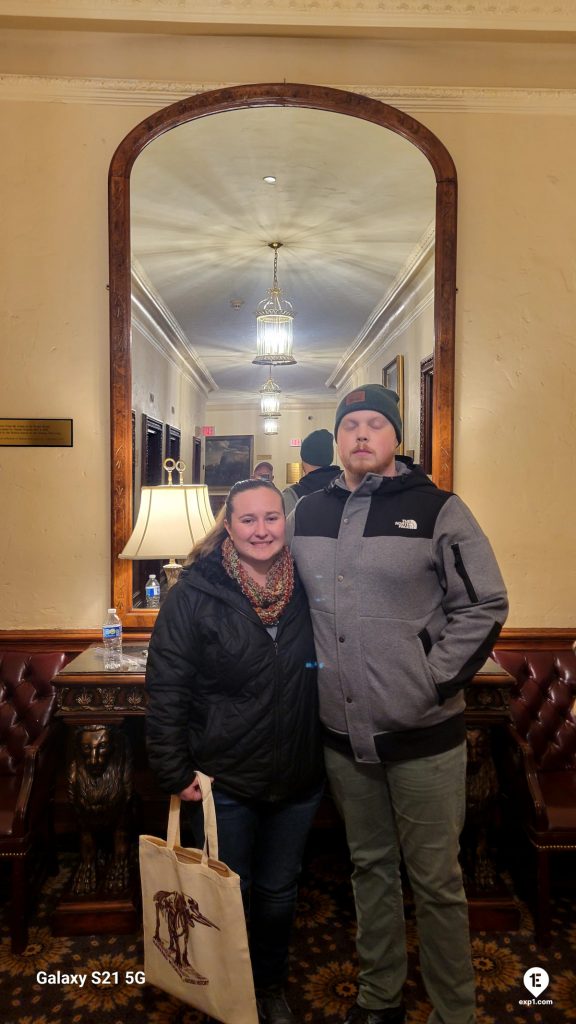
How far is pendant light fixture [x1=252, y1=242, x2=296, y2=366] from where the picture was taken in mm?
3018

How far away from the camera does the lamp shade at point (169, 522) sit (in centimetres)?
274

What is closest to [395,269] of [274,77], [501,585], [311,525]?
[274,77]

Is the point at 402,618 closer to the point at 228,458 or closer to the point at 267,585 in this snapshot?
the point at 267,585

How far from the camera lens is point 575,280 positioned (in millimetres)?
3100

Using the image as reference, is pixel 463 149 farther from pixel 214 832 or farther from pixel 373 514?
pixel 214 832

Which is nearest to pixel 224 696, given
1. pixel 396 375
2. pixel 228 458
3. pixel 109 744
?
pixel 109 744

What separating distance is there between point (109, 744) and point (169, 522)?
34.3 inches

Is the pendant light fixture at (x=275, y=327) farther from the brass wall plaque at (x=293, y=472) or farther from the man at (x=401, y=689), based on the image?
the man at (x=401, y=689)

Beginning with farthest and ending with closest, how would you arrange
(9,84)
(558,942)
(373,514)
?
(9,84)
(558,942)
(373,514)

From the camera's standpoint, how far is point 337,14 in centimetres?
295

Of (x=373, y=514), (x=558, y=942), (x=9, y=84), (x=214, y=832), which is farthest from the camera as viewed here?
(x=9, y=84)

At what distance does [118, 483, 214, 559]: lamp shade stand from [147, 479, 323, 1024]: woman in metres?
0.76

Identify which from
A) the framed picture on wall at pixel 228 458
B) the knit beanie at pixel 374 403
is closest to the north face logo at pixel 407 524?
the knit beanie at pixel 374 403

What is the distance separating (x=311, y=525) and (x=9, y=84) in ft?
8.21
